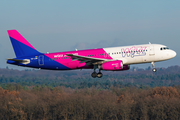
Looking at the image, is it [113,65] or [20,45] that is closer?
[113,65]

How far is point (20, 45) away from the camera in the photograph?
64.6 metres

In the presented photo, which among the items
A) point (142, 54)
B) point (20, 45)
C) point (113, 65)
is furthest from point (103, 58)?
point (20, 45)

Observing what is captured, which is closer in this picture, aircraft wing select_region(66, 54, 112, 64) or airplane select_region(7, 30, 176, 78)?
aircraft wing select_region(66, 54, 112, 64)

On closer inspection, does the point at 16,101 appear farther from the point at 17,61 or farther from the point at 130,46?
the point at 130,46

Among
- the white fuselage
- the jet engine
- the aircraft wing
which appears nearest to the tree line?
the aircraft wing

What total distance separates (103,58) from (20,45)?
18.7 m

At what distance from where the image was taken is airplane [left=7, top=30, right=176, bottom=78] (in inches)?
2224

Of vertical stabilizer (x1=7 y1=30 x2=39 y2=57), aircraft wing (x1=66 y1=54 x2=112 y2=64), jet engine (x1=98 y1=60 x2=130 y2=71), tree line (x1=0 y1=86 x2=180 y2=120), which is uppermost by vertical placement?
Answer: vertical stabilizer (x1=7 y1=30 x2=39 y2=57)

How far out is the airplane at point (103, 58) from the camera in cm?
5650

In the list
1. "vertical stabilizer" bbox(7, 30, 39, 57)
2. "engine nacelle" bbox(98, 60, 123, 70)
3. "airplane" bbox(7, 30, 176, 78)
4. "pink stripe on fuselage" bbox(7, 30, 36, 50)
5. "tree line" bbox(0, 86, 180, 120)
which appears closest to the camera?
"engine nacelle" bbox(98, 60, 123, 70)

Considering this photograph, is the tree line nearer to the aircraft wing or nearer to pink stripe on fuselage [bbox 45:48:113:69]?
pink stripe on fuselage [bbox 45:48:113:69]

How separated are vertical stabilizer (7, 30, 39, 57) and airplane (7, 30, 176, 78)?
1728mm

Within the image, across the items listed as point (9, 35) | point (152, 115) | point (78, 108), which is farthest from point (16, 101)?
point (9, 35)

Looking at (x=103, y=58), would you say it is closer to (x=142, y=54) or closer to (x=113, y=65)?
(x=113, y=65)
